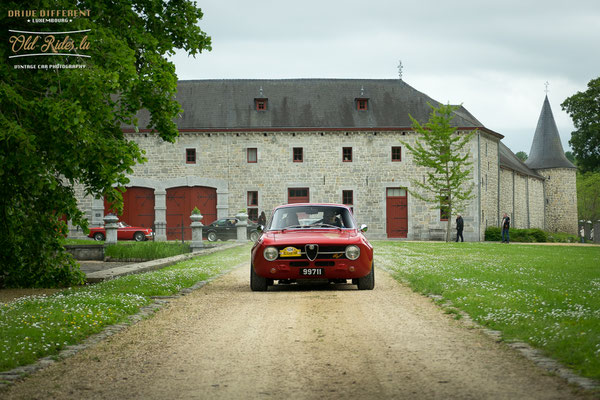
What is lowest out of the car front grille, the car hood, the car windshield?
the car front grille

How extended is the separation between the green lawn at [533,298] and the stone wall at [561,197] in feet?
150

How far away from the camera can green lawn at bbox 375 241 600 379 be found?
244 inches

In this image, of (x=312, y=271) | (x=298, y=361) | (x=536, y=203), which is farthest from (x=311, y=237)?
(x=536, y=203)

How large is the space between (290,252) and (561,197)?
5437 centimetres

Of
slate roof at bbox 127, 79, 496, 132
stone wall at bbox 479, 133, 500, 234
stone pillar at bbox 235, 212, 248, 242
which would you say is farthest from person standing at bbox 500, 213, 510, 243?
stone pillar at bbox 235, 212, 248, 242

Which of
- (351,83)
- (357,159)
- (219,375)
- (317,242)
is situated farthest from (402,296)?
(351,83)

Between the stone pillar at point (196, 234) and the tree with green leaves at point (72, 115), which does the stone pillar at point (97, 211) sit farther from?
the tree with green leaves at point (72, 115)

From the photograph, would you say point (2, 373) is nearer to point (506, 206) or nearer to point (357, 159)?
point (357, 159)

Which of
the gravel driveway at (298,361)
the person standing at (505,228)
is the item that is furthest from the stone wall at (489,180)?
the gravel driveway at (298,361)

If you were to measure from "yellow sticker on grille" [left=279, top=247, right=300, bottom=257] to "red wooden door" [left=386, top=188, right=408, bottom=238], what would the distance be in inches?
1297

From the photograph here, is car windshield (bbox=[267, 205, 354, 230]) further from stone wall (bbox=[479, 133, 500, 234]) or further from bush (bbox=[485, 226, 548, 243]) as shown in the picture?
stone wall (bbox=[479, 133, 500, 234])

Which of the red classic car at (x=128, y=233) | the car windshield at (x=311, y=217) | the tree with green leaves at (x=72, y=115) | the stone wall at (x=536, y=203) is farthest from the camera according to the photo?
the stone wall at (x=536, y=203)

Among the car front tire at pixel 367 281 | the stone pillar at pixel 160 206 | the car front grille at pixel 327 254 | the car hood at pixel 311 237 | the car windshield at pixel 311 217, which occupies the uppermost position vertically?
the stone pillar at pixel 160 206

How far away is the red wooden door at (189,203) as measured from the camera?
43562 millimetres
